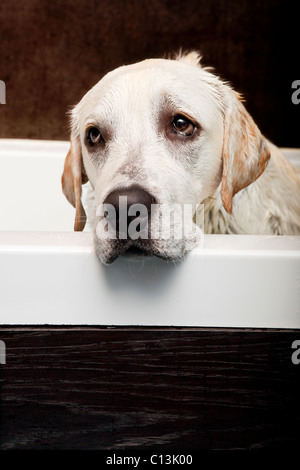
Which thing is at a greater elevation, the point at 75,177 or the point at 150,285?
the point at 75,177

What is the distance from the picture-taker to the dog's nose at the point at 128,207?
3.41ft

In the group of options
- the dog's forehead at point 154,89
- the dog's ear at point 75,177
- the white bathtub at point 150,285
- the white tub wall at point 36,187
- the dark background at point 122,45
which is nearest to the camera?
the white bathtub at point 150,285

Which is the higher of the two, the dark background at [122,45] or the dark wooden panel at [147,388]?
the dark background at [122,45]

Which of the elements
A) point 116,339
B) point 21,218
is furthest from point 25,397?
point 21,218

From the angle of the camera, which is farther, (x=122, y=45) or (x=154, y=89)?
(x=122, y=45)

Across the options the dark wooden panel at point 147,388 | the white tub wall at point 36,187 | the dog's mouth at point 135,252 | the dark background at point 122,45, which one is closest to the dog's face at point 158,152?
the dog's mouth at point 135,252

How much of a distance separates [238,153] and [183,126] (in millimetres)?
172

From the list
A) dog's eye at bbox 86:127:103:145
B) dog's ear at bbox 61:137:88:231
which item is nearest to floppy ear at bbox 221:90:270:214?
dog's eye at bbox 86:127:103:145

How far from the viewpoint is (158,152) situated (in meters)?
1.26

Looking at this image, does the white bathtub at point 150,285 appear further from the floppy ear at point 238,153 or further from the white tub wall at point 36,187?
the white tub wall at point 36,187

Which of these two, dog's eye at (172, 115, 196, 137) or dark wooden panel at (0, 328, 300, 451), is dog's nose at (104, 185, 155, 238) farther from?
dog's eye at (172, 115, 196, 137)

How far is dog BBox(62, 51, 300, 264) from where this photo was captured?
3.50ft

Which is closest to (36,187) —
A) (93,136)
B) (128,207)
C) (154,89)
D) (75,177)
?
(75,177)

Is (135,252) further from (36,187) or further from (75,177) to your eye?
(36,187)
